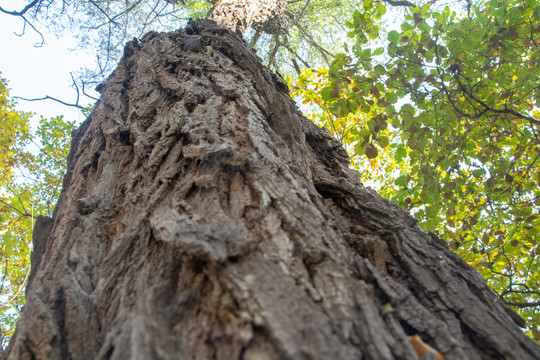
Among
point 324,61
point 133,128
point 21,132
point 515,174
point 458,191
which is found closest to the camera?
point 133,128

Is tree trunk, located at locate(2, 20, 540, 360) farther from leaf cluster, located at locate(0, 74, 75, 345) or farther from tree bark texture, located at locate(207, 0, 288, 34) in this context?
leaf cluster, located at locate(0, 74, 75, 345)

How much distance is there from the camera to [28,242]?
689 cm

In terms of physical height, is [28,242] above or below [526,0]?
above

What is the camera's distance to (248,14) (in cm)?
481

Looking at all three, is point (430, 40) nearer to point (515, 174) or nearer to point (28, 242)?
point (515, 174)

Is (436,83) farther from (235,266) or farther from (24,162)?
(24,162)

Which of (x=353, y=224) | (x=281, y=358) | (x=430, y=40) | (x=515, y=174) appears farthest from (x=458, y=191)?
(x=281, y=358)

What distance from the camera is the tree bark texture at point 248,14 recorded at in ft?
14.1

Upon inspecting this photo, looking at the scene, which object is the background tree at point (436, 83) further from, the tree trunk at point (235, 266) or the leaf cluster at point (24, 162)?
the leaf cluster at point (24, 162)

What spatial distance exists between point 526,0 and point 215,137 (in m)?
2.78

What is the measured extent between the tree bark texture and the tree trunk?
2685mm

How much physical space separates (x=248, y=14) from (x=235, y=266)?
4.90 metres

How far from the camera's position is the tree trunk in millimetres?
817

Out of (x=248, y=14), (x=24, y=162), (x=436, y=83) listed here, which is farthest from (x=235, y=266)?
(x=24, y=162)
